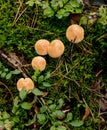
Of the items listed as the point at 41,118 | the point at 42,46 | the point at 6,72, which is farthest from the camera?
the point at 6,72

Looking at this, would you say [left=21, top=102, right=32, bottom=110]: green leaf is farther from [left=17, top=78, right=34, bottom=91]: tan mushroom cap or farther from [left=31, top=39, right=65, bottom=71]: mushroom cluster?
[left=31, top=39, right=65, bottom=71]: mushroom cluster

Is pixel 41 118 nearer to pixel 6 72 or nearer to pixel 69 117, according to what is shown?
pixel 69 117

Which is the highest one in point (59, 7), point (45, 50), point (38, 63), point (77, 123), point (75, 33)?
point (59, 7)

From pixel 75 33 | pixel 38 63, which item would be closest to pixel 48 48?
pixel 38 63

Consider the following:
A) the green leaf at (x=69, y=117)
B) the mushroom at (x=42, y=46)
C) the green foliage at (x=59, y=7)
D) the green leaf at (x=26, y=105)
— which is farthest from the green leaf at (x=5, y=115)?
the green foliage at (x=59, y=7)

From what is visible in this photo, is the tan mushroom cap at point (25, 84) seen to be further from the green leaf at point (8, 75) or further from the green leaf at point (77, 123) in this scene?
the green leaf at point (77, 123)

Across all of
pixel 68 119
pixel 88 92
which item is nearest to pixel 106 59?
pixel 88 92
